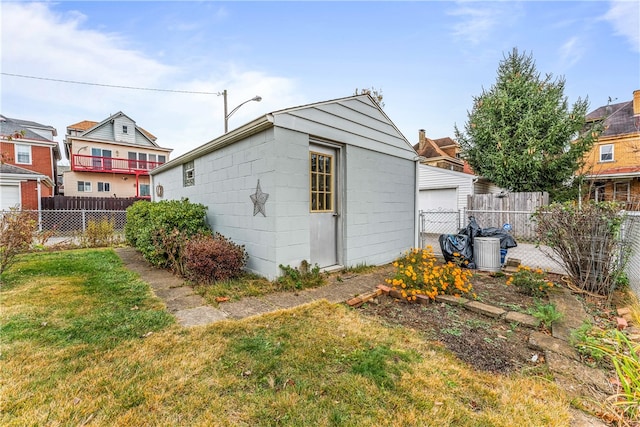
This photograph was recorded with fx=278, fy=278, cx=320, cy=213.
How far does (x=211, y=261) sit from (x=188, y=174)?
4.20 m

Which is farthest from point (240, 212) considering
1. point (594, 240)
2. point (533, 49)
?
point (533, 49)

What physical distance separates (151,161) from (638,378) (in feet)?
94.8

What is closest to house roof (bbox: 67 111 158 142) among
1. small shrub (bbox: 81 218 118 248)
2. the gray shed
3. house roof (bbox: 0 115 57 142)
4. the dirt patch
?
house roof (bbox: 0 115 57 142)

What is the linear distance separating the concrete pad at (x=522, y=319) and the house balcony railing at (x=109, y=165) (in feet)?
77.4

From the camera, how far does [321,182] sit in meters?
5.61

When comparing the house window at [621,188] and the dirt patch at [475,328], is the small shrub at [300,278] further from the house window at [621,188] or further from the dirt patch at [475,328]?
the house window at [621,188]

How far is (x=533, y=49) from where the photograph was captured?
12.5 m

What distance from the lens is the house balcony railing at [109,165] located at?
20891 millimetres

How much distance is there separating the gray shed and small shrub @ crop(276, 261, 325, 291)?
10 centimetres

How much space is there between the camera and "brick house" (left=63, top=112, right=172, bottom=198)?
21.2 m

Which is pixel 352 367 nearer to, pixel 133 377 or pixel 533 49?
pixel 133 377

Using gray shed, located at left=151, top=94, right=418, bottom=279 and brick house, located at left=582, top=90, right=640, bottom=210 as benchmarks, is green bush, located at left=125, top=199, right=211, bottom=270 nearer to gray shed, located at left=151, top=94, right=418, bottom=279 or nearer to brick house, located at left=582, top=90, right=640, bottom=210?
gray shed, located at left=151, top=94, right=418, bottom=279

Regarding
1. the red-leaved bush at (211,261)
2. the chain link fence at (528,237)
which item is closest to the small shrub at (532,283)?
the chain link fence at (528,237)

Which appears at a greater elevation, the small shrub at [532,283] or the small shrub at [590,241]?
the small shrub at [590,241]
